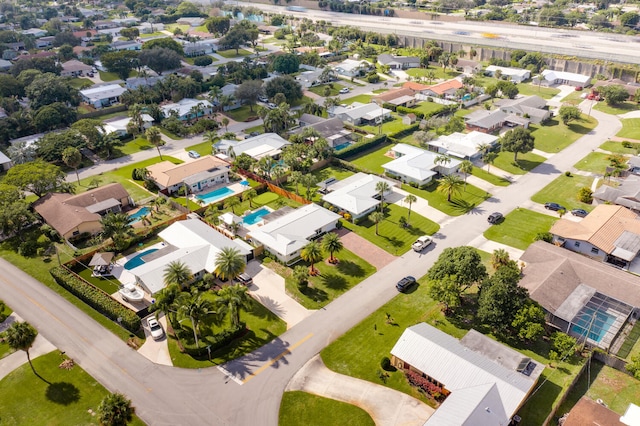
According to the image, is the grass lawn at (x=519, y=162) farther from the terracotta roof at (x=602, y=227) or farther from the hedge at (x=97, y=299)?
the hedge at (x=97, y=299)

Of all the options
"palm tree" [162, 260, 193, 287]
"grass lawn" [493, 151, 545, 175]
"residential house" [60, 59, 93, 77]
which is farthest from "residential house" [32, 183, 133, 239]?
"residential house" [60, 59, 93, 77]

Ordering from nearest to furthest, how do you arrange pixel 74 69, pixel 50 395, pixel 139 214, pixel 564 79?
pixel 50 395 < pixel 139 214 < pixel 564 79 < pixel 74 69

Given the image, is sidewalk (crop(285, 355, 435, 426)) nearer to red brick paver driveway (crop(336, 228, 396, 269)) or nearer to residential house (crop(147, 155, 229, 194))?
red brick paver driveway (crop(336, 228, 396, 269))

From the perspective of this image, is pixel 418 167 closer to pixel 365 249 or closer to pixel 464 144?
pixel 464 144

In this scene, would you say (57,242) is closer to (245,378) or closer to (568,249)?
(245,378)

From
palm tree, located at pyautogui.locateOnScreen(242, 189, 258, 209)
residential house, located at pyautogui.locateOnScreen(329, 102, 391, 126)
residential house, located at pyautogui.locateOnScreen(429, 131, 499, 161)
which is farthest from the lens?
residential house, located at pyautogui.locateOnScreen(329, 102, 391, 126)

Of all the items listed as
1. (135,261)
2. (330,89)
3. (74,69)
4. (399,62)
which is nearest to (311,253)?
(135,261)

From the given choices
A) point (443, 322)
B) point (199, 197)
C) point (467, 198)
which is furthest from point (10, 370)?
point (467, 198)
